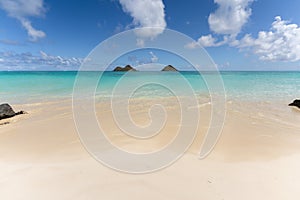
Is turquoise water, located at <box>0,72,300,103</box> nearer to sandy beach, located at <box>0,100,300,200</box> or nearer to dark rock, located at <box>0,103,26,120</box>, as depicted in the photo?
dark rock, located at <box>0,103,26,120</box>

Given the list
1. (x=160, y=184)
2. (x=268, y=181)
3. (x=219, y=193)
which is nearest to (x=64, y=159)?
(x=160, y=184)

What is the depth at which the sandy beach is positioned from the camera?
262 cm

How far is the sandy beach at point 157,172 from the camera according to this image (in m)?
2.62

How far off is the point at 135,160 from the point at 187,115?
12.0ft

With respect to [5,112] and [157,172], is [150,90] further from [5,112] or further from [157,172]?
[157,172]

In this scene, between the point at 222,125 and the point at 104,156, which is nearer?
the point at 104,156

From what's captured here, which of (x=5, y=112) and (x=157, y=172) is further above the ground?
(x=5, y=112)

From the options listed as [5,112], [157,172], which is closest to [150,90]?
[5,112]

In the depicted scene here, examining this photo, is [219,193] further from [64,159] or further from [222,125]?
[222,125]

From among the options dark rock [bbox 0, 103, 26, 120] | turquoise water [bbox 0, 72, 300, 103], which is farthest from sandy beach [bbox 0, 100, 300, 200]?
turquoise water [bbox 0, 72, 300, 103]

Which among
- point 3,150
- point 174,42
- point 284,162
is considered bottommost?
point 3,150

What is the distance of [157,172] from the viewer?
3.13 meters

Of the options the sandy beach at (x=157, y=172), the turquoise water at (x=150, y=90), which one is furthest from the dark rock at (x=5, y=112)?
the turquoise water at (x=150, y=90)

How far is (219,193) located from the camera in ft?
8.57
